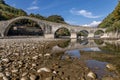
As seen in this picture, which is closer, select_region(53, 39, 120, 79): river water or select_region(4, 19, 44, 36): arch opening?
select_region(53, 39, 120, 79): river water

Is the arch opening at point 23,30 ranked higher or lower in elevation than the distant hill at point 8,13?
lower

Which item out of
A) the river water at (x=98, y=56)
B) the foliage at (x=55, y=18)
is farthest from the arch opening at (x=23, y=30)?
the river water at (x=98, y=56)

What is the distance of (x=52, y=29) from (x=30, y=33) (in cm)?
2408

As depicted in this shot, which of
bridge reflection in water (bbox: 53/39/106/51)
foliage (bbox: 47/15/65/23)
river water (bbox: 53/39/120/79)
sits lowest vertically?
bridge reflection in water (bbox: 53/39/106/51)

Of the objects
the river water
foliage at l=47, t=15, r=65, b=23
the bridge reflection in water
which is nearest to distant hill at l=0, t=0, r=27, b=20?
foliage at l=47, t=15, r=65, b=23

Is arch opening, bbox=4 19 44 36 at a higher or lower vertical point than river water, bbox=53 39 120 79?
higher

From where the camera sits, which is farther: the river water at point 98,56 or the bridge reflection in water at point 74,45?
the bridge reflection in water at point 74,45

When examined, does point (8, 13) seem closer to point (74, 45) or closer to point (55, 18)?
point (55, 18)

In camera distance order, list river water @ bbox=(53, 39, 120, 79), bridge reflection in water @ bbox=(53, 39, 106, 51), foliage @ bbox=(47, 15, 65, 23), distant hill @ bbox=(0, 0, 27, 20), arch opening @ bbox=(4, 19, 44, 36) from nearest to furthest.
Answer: river water @ bbox=(53, 39, 120, 79), bridge reflection in water @ bbox=(53, 39, 106, 51), arch opening @ bbox=(4, 19, 44, 36), distant hill @ bbox=(0, 0, 27, 20), foliage @ bbox=(47, 15, 65, 23)

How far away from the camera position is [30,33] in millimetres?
105812

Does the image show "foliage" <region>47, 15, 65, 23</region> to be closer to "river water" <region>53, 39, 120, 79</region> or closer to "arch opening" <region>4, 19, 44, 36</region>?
"arch opening" <region>4, 19, 44, 36</region>

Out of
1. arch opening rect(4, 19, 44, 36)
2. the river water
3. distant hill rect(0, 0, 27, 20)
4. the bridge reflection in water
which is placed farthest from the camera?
distant hill rect(0, 0, 27, 20)

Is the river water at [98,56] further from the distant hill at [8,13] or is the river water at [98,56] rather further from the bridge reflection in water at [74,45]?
the distant hill at [8,13]

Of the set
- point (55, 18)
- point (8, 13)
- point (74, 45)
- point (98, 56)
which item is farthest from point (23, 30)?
point (98, 56)
